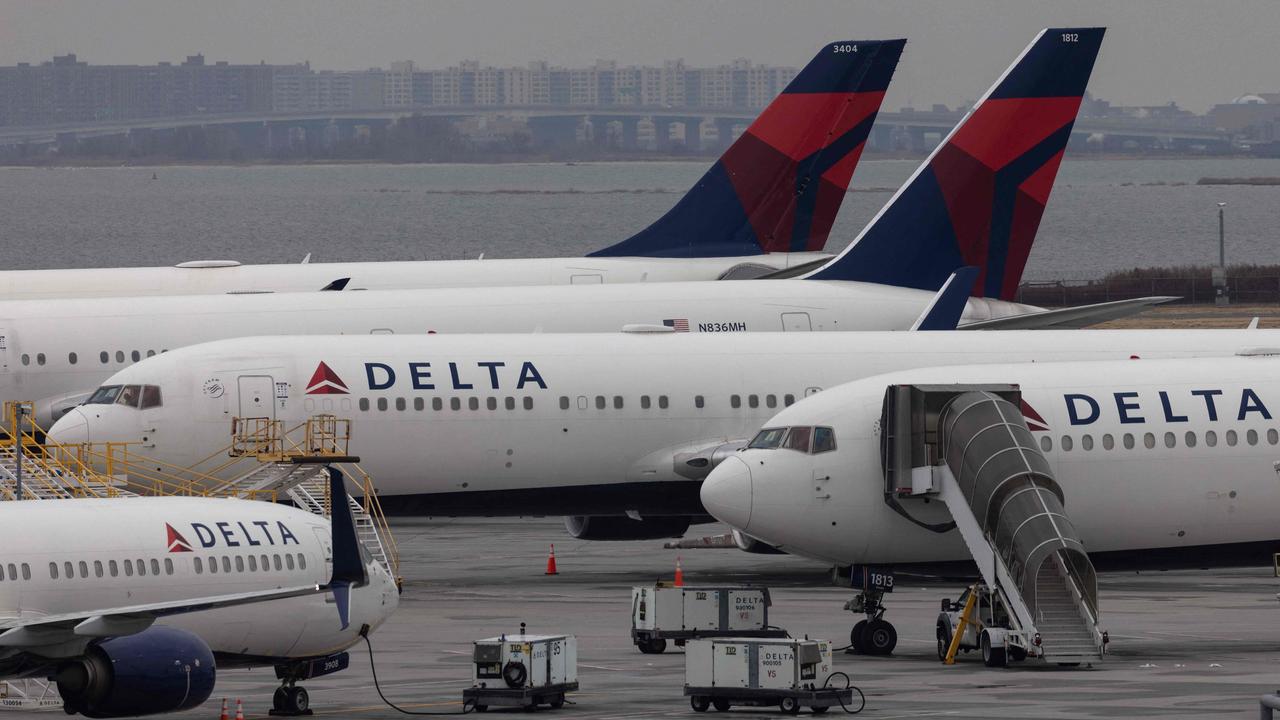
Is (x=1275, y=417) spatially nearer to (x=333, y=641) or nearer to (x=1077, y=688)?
(x=1077, y=688)

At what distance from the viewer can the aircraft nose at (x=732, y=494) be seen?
1489 inches

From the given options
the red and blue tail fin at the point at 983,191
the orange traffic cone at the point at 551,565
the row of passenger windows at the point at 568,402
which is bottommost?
the orange traffic cone at the point at 551,565

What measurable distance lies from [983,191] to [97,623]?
35.9 m

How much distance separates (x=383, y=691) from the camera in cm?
3228

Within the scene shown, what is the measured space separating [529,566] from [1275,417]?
1866cm

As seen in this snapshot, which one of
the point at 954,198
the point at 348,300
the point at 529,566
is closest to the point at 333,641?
the point at 529,566

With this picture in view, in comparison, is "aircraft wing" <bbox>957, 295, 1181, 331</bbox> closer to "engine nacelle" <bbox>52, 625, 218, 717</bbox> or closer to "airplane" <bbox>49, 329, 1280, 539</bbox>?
"airplane" <bbox>49, 329, 1280, 539</bbox>

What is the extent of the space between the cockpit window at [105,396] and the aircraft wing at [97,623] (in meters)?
18.4

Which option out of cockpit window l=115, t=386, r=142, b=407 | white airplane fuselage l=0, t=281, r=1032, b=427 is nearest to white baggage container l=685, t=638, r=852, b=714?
cockpit window l=115, t=386, r=142, b=407

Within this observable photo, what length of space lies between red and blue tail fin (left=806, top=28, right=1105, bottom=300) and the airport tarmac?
360 inches

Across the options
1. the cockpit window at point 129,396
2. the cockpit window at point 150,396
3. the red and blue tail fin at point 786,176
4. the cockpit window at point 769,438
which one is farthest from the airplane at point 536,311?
the cockpit window at point 769,438

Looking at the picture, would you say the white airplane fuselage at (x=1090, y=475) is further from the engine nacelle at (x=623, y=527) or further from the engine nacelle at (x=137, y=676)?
the engine nacelle at (x=137, y=676)

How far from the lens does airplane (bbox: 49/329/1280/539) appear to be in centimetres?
4522

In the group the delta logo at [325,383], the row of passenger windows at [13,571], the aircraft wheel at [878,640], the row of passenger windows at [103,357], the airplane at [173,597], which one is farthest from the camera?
the row of passenger windows at [103,357]
